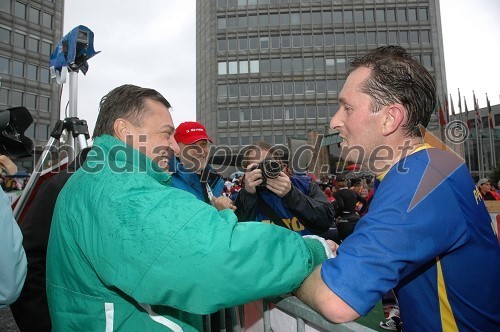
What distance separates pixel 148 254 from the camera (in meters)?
0.97

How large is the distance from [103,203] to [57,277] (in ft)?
1.55

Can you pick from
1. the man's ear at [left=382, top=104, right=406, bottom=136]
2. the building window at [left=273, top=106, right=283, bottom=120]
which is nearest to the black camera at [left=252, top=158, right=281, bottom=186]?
the man's ear at [left=382, top=104, right=406, bottom=136]

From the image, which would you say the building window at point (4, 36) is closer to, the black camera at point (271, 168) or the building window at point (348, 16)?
the building window at point (348, 16)

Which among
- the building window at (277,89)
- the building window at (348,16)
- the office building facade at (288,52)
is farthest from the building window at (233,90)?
the building window at (348,16)

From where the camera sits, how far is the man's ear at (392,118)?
1.50 meters

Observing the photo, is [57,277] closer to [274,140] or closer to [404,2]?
[274,140]

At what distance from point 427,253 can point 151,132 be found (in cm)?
128

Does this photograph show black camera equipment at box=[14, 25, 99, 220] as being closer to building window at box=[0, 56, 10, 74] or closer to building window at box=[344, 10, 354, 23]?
building window at box=[0, 56, 10, 74]

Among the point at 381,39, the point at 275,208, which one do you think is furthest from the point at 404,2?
the point at 275,208

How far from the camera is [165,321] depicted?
4.11 ft

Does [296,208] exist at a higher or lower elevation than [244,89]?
lower

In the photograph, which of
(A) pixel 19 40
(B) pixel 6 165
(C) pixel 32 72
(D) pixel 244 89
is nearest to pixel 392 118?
(B) pixel 6 165

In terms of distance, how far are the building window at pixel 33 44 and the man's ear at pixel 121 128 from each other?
174ft

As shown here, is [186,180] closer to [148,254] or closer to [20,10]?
[148,254]
